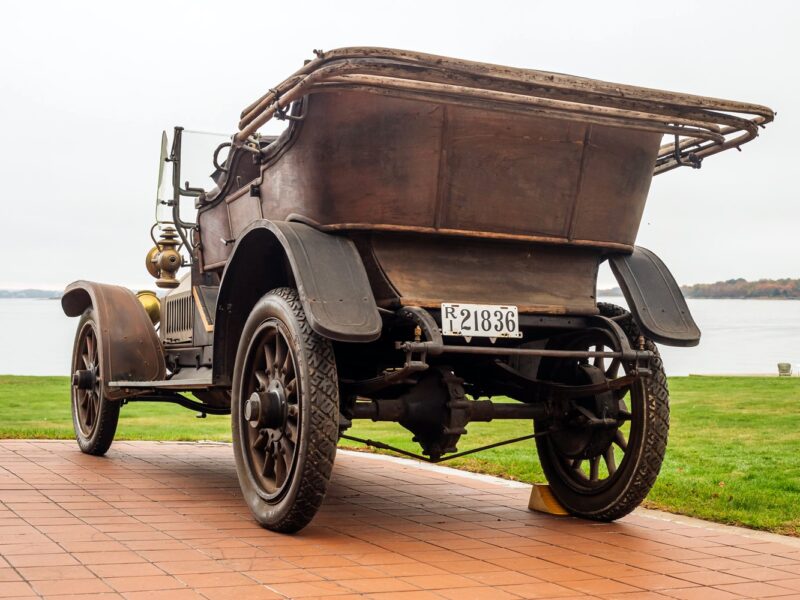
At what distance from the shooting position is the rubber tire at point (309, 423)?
4836 mm

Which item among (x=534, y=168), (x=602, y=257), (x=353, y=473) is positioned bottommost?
(x=353, y=473)

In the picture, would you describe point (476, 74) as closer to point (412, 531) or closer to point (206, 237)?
point (412, 531)

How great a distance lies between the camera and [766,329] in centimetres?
4472

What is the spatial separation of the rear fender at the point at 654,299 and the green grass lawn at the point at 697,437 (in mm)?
1095

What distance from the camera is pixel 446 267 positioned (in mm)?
5355

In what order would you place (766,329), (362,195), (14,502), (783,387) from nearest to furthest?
(362,195) → (14,502) → (783,387) → (766,329)

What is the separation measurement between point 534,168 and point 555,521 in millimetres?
1946

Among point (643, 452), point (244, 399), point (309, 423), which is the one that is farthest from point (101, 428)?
point (643, 452)

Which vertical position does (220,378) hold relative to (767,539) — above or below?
above

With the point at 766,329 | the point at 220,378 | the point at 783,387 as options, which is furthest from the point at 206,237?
the point at 766,329

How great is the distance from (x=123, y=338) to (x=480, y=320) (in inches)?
135

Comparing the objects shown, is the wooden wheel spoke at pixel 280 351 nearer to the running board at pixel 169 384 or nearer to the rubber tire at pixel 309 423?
the rubber tire at pixel 309 423

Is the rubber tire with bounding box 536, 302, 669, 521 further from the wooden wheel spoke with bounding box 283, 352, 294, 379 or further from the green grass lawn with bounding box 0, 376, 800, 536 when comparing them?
the wooden wheel spoke with bounding box 283, 352, 294, 379

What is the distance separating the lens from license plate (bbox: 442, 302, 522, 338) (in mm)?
5090
